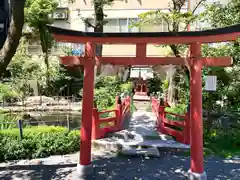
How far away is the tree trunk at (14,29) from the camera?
13.1 ft

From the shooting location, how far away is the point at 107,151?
26.0 feet

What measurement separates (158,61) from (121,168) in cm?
316

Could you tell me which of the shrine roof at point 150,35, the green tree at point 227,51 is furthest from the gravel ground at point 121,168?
the green tree at point 227,51

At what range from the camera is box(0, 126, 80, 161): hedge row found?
7031 millimetres

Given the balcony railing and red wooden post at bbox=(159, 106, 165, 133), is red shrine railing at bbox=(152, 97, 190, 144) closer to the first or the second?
red wooden post at bbox=(159, 106, 165, 133)

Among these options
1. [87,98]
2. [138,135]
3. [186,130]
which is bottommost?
[138,135]

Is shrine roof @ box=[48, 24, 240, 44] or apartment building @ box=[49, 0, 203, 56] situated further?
apartment building @ box=[49, 0, 203, 56]

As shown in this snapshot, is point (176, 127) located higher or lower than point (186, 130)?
lower

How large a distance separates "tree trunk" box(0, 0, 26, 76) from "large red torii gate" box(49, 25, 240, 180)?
1.41 meters

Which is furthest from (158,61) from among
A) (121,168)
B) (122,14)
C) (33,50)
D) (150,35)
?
(33,50)

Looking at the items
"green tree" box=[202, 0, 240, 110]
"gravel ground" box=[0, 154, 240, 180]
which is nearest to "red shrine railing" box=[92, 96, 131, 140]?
"gravel ground" box=[0, 154, 240, 180]

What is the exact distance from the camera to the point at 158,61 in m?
5.99

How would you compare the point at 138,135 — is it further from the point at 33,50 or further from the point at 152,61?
the point at 33,50

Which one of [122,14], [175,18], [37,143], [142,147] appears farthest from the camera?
[122,14]
